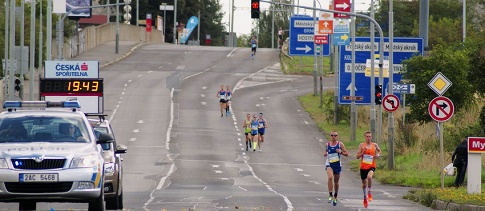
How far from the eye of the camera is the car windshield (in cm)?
1750

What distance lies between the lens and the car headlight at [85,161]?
16.7 meters

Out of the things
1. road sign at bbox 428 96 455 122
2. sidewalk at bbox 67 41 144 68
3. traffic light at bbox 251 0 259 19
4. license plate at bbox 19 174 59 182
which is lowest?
license plate at bbox 19 174 59 182

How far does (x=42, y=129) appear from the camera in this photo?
58.2ft

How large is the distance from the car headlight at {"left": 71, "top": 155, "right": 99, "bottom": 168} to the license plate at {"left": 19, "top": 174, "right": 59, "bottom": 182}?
0.33 metres

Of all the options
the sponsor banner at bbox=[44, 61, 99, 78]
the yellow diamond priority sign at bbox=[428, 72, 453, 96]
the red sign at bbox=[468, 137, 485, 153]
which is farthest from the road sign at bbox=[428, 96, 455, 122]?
the sponsor banner at bbox=[44, 61, 99, 78]

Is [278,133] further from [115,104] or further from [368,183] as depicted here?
[368,183]

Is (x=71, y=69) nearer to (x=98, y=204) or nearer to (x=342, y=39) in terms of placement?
(x=342, y=39)

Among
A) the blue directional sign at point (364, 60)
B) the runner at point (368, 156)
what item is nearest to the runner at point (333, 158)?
the runner at point (368, 156)

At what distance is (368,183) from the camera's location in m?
25.7

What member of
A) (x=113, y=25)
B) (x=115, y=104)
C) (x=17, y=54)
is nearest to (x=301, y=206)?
(x=17, y=54)

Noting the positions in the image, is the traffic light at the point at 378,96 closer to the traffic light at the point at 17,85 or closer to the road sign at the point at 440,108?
the road sign at the point at 440,108

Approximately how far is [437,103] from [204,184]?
749cm

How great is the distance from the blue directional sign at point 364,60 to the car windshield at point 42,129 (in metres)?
28.8

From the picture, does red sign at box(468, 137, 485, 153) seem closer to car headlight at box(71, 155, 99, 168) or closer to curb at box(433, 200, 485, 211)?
curb at box(433, 200, 485, 211)
